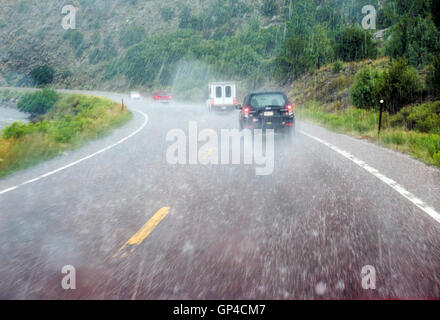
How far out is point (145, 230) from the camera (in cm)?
526

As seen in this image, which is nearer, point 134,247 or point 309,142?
point 134,247

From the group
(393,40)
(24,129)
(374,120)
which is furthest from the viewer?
(393,40)

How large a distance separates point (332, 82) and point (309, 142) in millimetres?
21415

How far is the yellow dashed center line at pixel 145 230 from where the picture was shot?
466 centimetres

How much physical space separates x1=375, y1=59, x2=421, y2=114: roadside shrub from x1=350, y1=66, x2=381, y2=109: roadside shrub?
41.9 inches

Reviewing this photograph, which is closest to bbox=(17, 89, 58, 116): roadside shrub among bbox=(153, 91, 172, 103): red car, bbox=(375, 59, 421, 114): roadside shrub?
bbox=(153, 91, 172, 103): red car

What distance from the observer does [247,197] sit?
6.97 m

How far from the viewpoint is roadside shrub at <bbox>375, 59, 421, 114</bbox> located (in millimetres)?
21688

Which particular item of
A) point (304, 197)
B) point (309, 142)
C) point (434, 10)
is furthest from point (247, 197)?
point (434, 10)

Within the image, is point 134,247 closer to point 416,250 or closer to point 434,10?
point 416,250

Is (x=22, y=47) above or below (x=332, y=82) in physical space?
above

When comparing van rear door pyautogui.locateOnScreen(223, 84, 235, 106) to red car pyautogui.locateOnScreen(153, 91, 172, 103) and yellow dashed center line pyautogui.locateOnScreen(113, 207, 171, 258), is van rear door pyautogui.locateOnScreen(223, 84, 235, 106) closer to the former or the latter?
red car pyautogui.locateOnScreen(153, 91, 172, 103)

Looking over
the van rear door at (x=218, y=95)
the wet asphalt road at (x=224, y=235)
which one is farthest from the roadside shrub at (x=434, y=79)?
the van rear door at (x=218, y=95)
